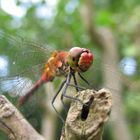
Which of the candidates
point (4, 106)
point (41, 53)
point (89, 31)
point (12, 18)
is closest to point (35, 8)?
point (12, 18)

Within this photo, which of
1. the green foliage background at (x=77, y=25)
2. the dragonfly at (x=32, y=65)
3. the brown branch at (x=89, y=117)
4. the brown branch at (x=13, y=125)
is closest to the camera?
the brown branch at (x=89, y=117)

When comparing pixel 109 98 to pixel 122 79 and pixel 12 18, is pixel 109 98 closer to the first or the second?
pixel 122 79

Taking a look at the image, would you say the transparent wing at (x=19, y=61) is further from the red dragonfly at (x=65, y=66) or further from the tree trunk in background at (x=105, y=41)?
the tree trunk in background at (x=105, y=41)

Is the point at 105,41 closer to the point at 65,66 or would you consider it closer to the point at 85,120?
the point at 65,66

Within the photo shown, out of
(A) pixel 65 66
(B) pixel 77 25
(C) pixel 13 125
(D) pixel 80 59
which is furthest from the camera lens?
(B) pixel 77 25

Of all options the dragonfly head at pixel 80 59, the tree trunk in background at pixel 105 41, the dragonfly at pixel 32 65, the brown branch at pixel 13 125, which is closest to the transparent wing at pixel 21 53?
the dragonfly at pixel 32 65

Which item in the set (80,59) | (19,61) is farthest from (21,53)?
(80,59)

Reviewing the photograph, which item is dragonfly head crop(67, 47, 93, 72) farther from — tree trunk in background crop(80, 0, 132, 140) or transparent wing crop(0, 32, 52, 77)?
tree trunk in background crop(80, 0, 132, 140)
